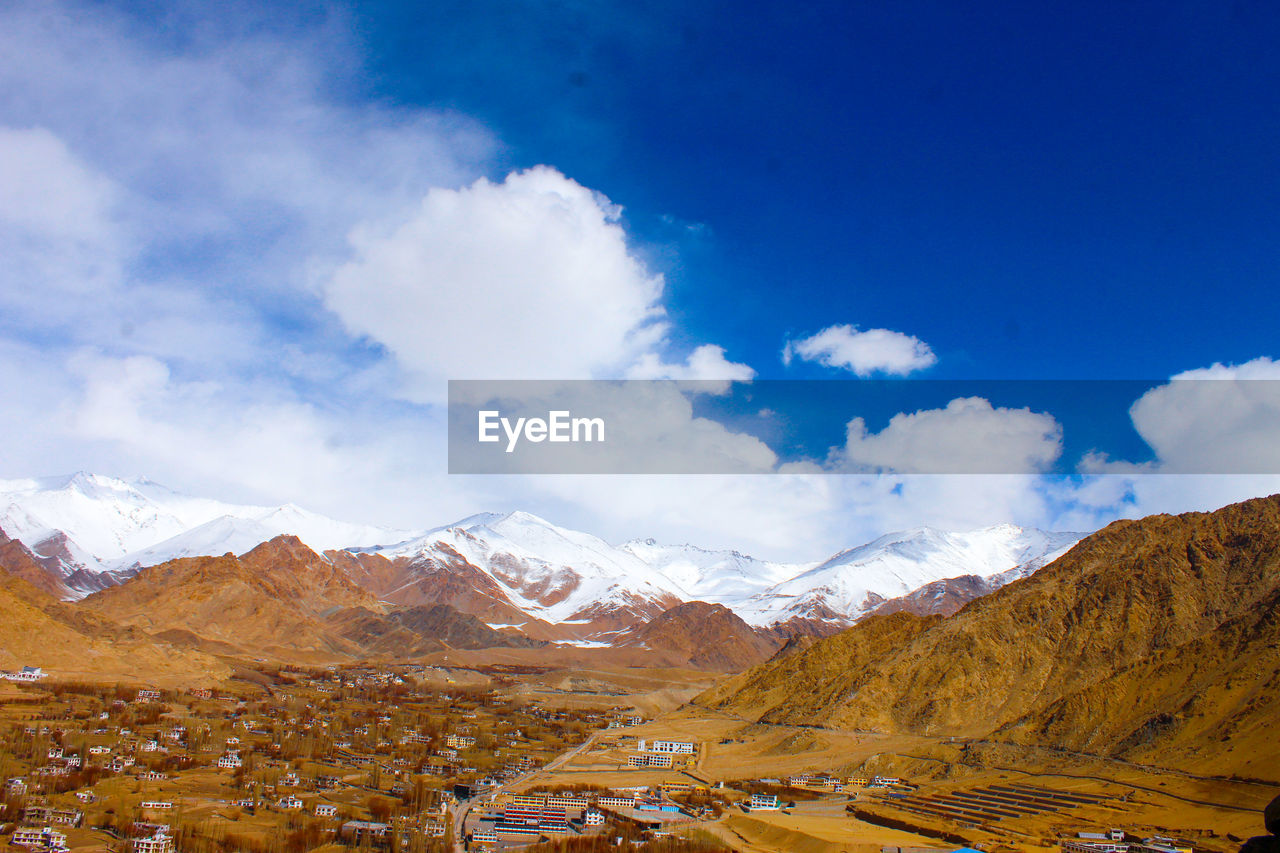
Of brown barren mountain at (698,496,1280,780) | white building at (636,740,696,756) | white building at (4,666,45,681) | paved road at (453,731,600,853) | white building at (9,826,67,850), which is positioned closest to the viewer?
white building at (9,826,67,850)

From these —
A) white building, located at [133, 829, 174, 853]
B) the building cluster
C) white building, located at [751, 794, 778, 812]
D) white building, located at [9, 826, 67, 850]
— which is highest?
white building, located at [9, 826, 67, 850]

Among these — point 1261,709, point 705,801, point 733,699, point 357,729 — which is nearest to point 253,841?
point 705,801

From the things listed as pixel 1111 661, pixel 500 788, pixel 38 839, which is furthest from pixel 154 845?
pixel 1111 661

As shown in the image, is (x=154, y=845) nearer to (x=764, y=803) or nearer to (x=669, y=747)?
(x=764, y=803)

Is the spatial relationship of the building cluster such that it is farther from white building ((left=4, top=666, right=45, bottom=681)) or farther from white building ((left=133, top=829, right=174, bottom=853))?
white building ((left=4, top=666, right=45, bottom=681))

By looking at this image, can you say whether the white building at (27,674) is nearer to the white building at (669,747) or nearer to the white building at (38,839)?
the white building at (38,839)

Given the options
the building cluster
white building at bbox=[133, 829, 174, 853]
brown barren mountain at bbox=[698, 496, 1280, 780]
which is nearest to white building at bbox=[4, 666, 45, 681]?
white building at bbox=[133, 829, 174, 853]

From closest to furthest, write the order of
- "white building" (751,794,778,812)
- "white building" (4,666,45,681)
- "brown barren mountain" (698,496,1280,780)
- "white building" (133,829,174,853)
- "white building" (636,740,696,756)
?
"white building" (133,829,174,853)
"white building" (751,794,778,812)
"brown barren mountain" (698,496,1280,780)
"white building" (636,740,696,756)
"white building" (4,666,45,681)
